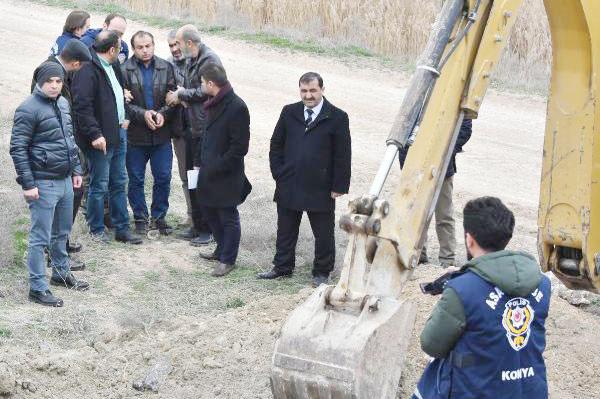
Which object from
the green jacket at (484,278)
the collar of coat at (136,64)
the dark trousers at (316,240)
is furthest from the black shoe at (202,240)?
the green jacket at (484,278)

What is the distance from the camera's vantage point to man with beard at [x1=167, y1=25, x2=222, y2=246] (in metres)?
10.6

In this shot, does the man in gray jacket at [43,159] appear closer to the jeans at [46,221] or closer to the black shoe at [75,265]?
the jeans at [46,221]

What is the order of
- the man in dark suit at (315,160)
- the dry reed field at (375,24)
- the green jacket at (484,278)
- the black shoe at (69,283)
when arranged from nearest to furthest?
the green jacket at (484,278)
the black shoe at (69,283)
the man in dark suit at (315,160)
the dry reed field at (375,24)

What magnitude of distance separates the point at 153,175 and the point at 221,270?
5.34ft

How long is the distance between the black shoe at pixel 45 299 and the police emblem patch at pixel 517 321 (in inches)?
181

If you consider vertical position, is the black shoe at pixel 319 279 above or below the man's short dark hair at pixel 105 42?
below

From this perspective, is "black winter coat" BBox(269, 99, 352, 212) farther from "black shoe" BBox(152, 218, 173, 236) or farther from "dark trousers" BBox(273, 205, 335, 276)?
"black shoe" BBox(152, 218, 173, 236)

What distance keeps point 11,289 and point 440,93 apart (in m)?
4.69

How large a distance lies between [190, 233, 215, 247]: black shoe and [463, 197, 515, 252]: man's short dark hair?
584cm

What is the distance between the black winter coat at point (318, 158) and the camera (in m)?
9.45

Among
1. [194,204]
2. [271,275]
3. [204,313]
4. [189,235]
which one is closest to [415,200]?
[204,313]

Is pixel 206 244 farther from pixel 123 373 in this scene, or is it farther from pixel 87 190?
pixel 123 373

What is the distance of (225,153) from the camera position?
9.91m

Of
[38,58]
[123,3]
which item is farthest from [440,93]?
[123,3]
